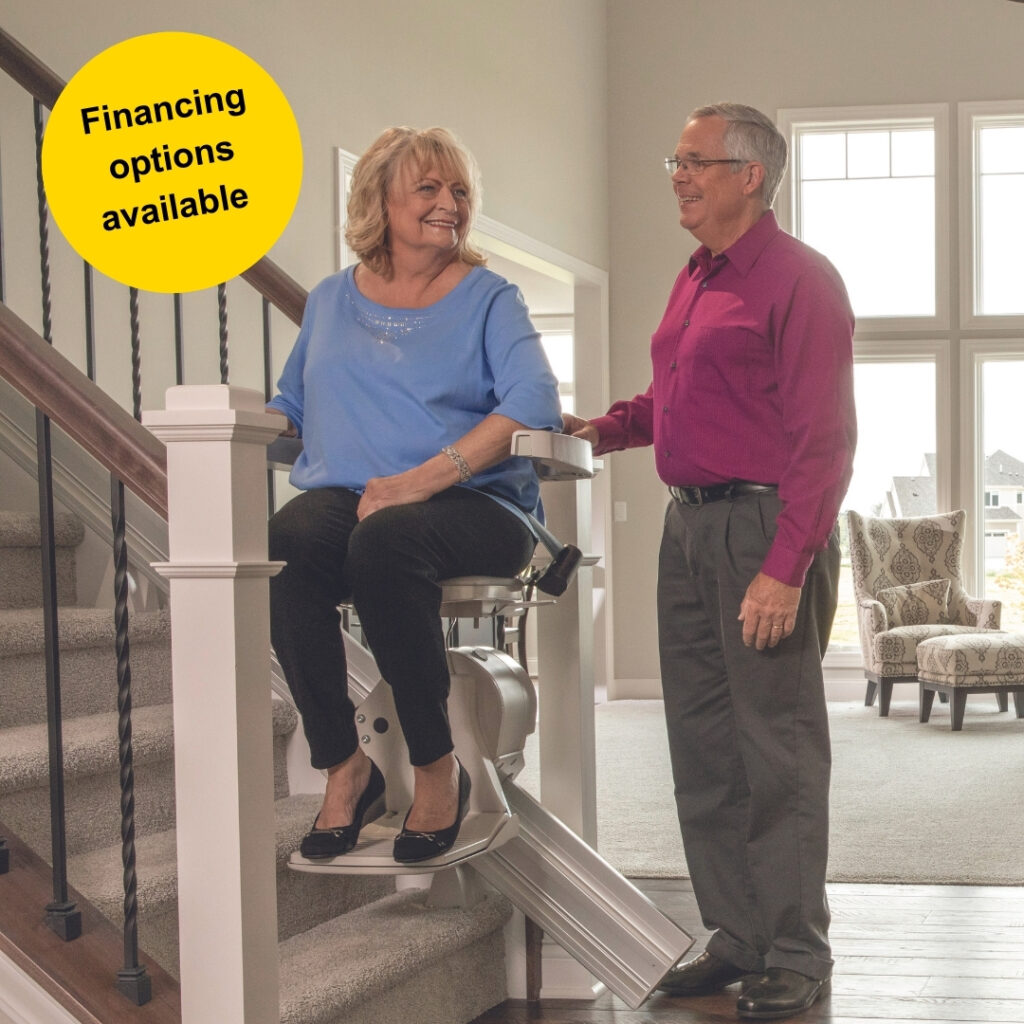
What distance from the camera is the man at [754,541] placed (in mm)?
2217

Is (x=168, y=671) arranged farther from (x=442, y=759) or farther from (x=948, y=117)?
(x=948, y=117)

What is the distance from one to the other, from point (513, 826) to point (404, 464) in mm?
572

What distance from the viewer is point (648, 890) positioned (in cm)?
325

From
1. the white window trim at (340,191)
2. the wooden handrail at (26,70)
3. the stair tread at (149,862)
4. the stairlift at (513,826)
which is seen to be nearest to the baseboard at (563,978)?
the stairlift at (513,826)

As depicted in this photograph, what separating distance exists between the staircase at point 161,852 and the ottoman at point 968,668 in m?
4.40

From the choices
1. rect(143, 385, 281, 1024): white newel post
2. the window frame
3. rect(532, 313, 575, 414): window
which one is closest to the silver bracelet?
rect(143, 385, 281, 1024): white newel post

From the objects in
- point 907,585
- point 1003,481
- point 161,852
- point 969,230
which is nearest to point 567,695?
point 161,852

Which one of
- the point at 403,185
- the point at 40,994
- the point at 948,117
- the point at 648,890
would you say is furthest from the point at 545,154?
the point at 40,994

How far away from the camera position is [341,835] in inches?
76.7

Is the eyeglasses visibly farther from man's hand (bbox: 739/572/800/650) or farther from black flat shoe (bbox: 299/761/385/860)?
black flat shoe (bbox: 299/761/385/860)

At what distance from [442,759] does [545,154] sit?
16.9 feet

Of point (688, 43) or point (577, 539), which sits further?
point (688, 43)

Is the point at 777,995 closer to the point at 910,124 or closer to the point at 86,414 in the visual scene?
the point at 86,414

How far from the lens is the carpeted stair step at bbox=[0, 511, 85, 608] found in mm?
2615
